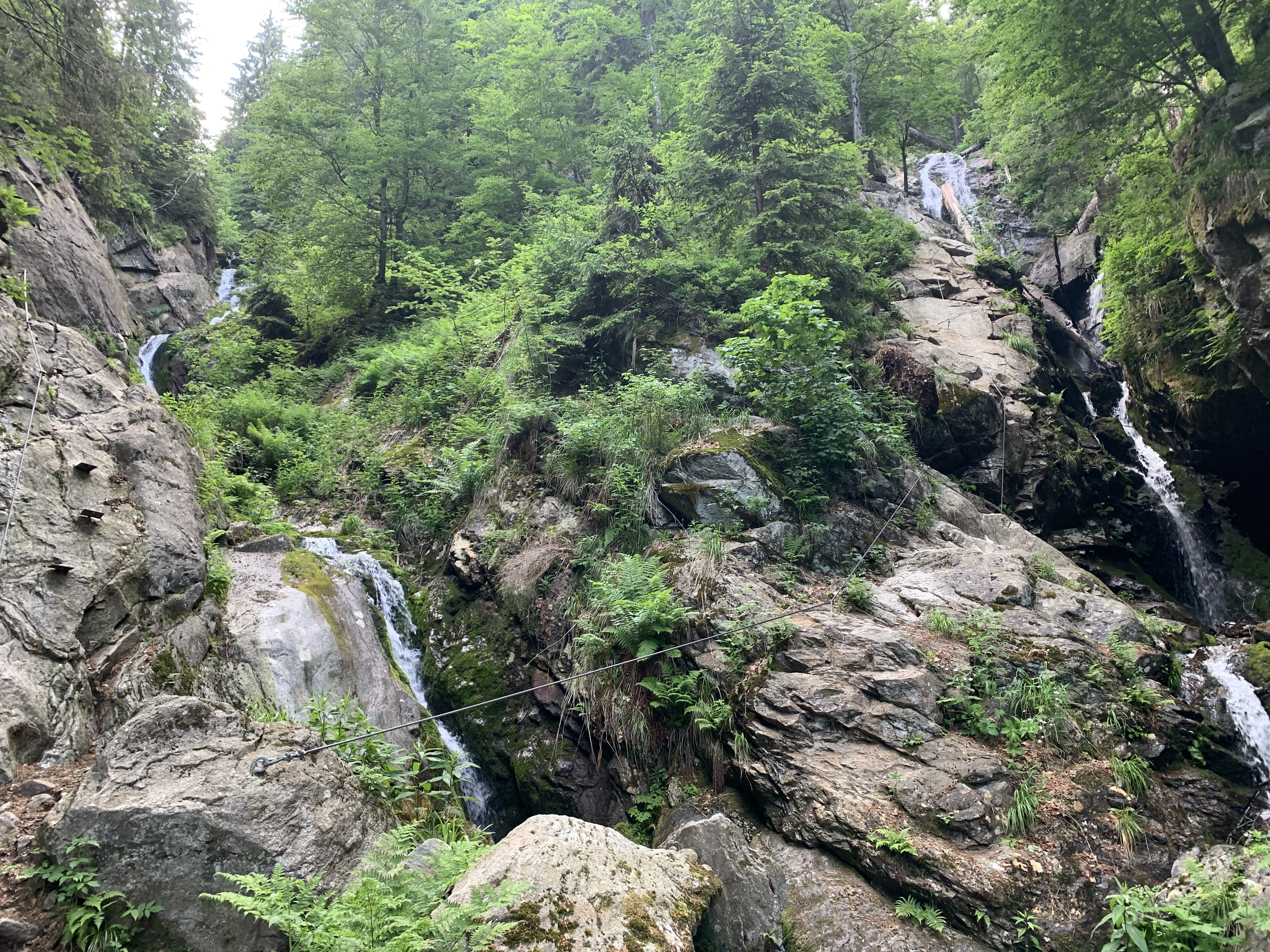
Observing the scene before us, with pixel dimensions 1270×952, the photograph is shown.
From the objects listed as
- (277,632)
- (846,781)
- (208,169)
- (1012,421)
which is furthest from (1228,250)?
(208,169)

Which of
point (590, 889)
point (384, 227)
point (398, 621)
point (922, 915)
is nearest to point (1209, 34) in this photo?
point (922, 915)

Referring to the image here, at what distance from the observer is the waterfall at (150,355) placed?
13344mm

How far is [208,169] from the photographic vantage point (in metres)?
20.5

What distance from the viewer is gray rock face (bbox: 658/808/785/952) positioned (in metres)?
4.39

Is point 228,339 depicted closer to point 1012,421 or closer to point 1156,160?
point 1012,421

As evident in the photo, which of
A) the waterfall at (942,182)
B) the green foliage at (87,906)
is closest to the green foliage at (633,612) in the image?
the green foliage at (87,906)

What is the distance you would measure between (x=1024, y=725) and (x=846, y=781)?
5.67 ft

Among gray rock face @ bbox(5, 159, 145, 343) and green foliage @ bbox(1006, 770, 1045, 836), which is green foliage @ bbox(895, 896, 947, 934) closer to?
green foliage @ bbox(1006, 770, 1045, 836)

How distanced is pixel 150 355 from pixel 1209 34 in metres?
19.7

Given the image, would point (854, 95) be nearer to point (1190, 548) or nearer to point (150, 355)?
point (1190, 548)

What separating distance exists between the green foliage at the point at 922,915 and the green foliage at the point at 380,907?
2.77 metres

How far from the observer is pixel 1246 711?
7066 mm

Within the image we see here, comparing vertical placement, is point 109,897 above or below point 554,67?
below

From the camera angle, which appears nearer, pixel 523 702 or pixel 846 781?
pixel 846 781
